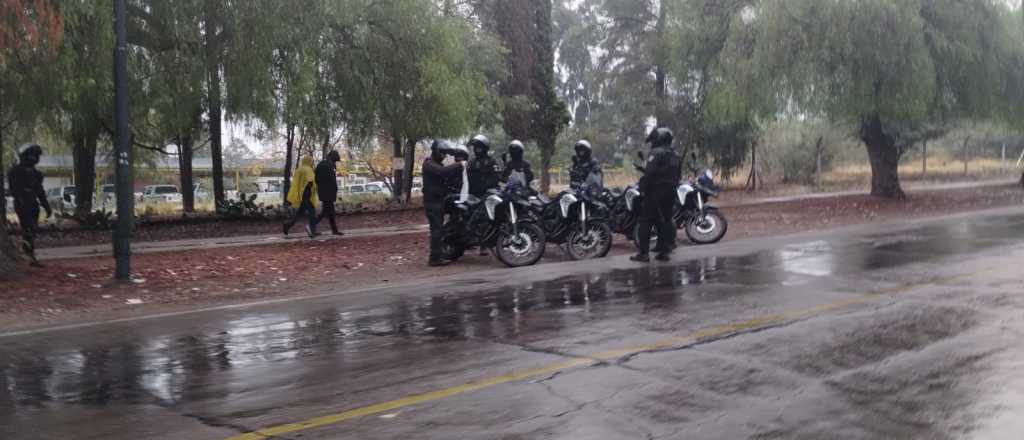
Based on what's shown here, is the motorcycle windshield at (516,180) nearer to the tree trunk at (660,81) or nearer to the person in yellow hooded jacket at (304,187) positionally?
the person in yellow hooded jacket at (304,187)

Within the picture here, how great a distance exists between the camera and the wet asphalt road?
5020 mm

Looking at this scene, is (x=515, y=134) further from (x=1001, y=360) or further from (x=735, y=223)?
(x=1001, y=360)

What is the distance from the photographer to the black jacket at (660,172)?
1290cm

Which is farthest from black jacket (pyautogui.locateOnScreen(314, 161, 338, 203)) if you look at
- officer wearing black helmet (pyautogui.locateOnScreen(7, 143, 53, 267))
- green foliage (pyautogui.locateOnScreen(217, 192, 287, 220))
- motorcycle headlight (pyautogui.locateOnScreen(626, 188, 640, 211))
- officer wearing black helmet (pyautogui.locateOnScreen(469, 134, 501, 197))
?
motorcycle headlight (pyautogui.locateOnScreen(626, 188, 640, 211))

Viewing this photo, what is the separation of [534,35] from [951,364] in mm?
27828

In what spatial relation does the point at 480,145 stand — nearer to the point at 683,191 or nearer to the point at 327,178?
the point at 683,191

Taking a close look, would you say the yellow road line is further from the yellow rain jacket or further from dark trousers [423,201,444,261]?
the yellow rain jacket

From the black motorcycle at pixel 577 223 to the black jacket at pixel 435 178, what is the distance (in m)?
1.44

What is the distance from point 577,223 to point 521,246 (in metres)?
1.27

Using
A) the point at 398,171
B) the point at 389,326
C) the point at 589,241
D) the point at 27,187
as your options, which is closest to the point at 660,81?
the point at 398,171

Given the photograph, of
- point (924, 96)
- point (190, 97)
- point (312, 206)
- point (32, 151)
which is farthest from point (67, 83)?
point (924, 96)

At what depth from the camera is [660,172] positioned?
42.3 ft

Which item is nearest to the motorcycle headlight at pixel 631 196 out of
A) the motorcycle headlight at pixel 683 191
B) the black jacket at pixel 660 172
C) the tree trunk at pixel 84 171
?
the motorcycle headlight at pixel 683 191

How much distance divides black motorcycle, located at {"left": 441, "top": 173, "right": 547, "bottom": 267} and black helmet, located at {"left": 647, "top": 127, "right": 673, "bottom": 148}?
2066 mm
